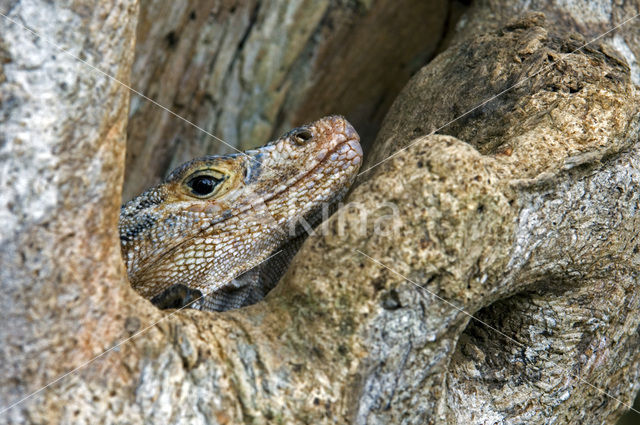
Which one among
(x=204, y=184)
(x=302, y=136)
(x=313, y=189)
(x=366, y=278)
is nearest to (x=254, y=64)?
(x=302, y=136)

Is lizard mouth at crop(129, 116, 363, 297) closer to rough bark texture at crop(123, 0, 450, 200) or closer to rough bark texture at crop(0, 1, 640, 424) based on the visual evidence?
rough bark texture at crop(0, 1, 640, 424)

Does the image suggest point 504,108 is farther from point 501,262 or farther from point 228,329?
point 228,329

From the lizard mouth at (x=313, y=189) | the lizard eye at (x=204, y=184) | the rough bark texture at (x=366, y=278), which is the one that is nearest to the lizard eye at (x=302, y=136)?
the lizard mouth at (x=313, y=189)

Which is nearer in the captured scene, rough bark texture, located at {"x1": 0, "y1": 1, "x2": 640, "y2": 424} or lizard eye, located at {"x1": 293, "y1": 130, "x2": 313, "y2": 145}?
rough bark texture, located at {"x1": 0, "y1": 1, "x2": 640, "y2": 424}

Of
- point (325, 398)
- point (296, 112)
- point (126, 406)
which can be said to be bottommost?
point (325, 398)

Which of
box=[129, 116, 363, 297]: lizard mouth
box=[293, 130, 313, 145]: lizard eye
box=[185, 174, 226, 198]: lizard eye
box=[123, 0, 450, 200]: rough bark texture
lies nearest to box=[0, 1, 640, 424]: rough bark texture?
box=[129, 116, 363, 297]: lizard mouth

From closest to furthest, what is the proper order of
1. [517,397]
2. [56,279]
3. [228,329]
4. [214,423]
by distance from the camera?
[56,279] → [214,423] → [228,329] → [517,397]

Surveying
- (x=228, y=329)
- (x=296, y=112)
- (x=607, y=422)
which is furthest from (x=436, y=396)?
(x=296, y=112)
